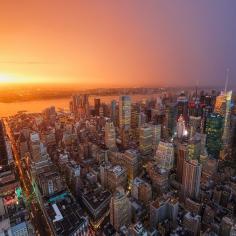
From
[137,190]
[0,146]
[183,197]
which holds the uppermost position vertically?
[0,146]

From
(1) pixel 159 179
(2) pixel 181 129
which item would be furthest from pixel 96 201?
(2) pixel 181 129

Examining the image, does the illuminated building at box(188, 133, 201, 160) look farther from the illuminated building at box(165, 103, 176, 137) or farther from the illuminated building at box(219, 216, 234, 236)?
the illuminated building at box(165, 103, 176, 137)

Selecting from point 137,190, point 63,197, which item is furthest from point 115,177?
point 63,197

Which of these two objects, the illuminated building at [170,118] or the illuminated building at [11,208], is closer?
the illuminated building at [11,208]

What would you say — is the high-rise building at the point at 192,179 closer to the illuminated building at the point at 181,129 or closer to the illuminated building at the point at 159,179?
the illuminated building at the point at 159,179

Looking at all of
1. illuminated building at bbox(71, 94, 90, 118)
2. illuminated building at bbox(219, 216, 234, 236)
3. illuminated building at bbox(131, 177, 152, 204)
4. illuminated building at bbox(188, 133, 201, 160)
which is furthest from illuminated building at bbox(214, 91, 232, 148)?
illuminated building at bbox(71, 94, 90, 118)

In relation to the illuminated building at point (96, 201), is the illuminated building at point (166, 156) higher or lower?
higher

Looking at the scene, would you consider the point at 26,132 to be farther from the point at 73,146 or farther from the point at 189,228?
the point at 189,228

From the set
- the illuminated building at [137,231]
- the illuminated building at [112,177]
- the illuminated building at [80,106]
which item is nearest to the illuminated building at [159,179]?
the illuminated building at [112,177]

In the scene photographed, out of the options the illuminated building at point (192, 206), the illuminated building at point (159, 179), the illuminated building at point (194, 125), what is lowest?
the illuminated building at point (192, 206)
